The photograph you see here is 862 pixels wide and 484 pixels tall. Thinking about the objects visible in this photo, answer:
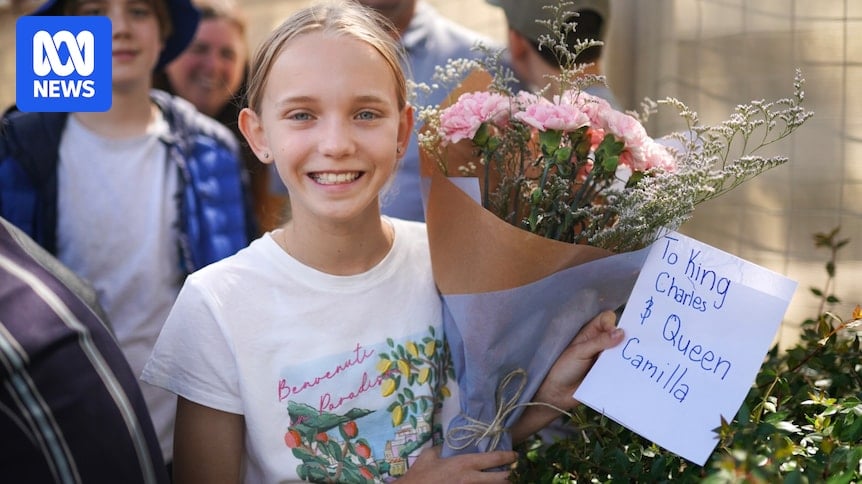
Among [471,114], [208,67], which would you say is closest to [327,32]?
[471,114]

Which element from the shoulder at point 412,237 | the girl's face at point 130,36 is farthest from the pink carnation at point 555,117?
the girl's face at point 130,36

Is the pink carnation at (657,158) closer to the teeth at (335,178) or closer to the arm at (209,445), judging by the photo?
the teeth at (335,178)

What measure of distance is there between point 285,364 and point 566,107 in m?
0.66

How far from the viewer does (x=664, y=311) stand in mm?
1676

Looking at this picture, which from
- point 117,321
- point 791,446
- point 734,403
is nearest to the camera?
point 791,446

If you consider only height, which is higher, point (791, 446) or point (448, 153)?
point (448, 153)

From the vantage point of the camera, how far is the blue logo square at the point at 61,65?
2.25 m

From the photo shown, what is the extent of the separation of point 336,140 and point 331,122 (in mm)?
37

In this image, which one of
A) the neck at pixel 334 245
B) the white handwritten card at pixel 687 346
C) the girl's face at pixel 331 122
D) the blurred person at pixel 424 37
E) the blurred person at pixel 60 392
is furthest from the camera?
the blurred person at pixel 424 37

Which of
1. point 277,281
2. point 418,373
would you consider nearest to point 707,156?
point 418,373

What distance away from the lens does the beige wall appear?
2.44m

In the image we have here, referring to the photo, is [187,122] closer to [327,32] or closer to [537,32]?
[537,32]

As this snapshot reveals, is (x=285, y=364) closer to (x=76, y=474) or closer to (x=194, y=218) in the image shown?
(x=76, y=474)

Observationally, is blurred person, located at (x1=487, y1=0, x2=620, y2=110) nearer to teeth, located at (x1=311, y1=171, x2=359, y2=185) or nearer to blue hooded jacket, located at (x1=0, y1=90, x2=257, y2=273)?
blue hooded jacket, located at (x1=0, y1=90, x2=257, y2=273)
